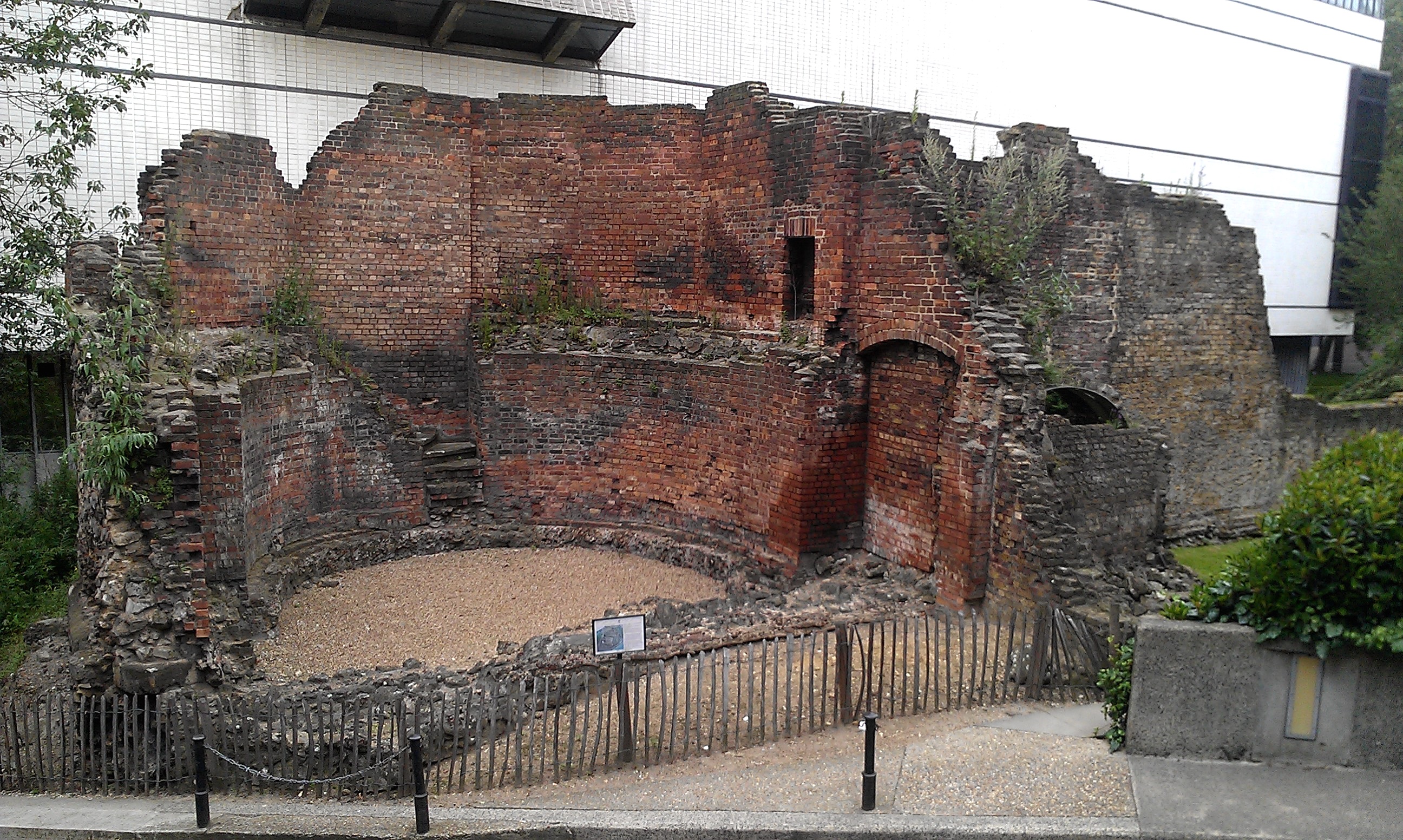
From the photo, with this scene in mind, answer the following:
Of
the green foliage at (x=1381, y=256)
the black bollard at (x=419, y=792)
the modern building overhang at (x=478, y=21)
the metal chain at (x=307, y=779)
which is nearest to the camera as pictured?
the black bollard at (x=419, y=792)

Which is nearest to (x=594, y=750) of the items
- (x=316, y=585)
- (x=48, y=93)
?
(x=316, y=585)

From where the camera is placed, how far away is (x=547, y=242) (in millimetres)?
13641

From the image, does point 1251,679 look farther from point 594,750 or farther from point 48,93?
point 48,93

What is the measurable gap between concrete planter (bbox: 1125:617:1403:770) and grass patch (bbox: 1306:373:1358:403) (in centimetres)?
2059

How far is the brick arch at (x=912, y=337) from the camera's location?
32.0ft

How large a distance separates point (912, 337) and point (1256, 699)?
5.04 metres

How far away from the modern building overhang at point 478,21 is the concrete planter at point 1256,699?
11.3 metres

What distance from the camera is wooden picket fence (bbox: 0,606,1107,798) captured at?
6.65 metres

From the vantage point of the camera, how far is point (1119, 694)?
6.45 meters

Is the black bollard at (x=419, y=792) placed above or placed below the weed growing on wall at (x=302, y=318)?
below

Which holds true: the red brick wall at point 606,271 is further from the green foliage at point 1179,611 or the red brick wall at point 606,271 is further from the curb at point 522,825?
the curb at point 522,825

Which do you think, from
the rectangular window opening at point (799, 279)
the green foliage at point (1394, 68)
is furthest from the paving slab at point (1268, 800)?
the green foliage at point (1394, 68)

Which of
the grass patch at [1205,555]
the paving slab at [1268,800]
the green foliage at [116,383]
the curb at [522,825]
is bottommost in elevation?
the grass patch at [1205,555]

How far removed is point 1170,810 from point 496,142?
1099 cm
